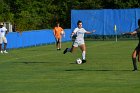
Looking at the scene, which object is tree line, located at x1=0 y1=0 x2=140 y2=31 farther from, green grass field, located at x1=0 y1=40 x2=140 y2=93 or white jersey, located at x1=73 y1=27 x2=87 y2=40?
green grass field, located at x1=0 y1=40 x2=140 y2=93

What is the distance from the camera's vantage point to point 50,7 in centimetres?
7581

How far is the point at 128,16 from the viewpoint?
63719mm

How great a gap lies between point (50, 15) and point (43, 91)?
6057 cm

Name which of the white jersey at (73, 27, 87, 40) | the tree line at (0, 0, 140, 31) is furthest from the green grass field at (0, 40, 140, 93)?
the tree line at (0, 0, 140, 31)

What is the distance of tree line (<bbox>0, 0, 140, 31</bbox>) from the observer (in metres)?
72.6

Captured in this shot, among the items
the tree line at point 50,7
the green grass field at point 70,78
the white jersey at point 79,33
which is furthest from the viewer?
the tree line at point 50,7

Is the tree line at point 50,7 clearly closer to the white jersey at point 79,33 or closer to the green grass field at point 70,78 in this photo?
the white jersey at point 79,33

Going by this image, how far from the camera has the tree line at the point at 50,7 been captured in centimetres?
7256

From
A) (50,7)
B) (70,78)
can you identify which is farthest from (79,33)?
(50,7)

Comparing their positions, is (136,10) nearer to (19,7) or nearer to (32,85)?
(19,7)

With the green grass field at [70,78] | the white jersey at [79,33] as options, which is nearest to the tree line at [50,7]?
the white jersey at [79,33]

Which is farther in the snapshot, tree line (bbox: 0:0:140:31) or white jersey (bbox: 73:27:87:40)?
tree line (bbox: 0:0:140:31)

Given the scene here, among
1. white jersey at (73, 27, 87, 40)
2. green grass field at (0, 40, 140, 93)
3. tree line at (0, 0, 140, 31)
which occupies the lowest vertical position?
green grass field at (0, 40, 140, 93)

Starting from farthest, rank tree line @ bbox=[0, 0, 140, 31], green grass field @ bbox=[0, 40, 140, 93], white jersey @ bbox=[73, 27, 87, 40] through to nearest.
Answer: tree line @ bbox=[0, 0, 140, 31], white jersey @ bbox=[73, 27, 87, 40], green grass field @ bbox=[0, 40, 140, 93]
